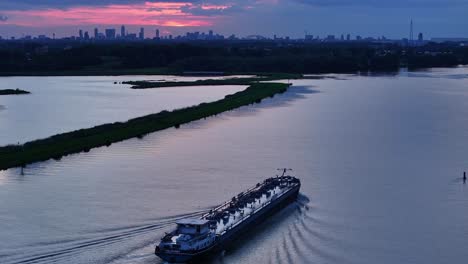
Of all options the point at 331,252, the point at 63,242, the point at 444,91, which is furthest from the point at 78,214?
the point at 444,91

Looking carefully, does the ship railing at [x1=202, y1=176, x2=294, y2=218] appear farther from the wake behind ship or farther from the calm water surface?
the calm water surface

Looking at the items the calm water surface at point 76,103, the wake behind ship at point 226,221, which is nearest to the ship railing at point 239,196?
the wake behind ship at point 226,221

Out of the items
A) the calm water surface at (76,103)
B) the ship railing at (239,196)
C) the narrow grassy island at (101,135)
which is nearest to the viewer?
the ship railing at (239,196)

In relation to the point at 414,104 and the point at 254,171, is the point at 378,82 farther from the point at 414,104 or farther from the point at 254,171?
the point at 254,171

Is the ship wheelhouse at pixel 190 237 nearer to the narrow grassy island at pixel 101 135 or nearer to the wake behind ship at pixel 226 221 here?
the wake behind ship at pixel 226 221

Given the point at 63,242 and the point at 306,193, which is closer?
the point at 63,242

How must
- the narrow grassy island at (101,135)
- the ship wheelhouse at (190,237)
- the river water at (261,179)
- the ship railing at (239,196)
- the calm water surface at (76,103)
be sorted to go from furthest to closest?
the calm water surface at (76,103)
the narrow grassy island at (101,135)
the ship railing at (239,196)
the river water at (261,179)
the ship wheelhouse at (190,237)

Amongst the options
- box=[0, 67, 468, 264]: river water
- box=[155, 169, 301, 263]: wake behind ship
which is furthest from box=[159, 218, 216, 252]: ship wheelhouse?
box=[0, 67, 468, 264]: river water
